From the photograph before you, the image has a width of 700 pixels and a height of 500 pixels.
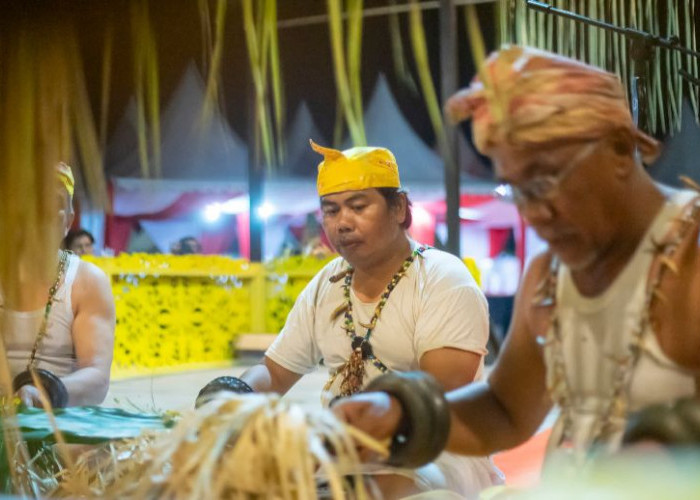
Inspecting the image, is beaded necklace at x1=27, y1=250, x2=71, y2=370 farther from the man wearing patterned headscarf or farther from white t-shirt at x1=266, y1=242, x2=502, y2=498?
the man wearing patterned headscarf

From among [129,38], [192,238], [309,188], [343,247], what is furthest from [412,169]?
[129,38]

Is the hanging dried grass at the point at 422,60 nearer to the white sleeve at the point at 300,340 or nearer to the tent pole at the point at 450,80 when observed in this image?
the tent pole at the point at 450,80

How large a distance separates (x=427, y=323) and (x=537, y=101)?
Answer: 89 centimetres

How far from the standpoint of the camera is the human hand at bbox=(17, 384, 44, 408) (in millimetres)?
1527

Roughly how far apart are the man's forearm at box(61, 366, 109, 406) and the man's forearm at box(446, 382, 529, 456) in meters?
0.85

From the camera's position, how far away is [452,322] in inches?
70.9

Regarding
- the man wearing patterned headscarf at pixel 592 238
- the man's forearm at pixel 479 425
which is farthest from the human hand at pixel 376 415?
the man's forearm at pixel 479 425

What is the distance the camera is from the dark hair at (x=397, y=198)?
1953 mm

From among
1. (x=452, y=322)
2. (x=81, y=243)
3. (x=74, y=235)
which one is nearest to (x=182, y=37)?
(x=452, y=322)

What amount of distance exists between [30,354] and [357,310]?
71 centimetres

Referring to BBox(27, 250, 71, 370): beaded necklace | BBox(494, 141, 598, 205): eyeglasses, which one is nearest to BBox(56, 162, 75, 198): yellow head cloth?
BBox(27, 250, 71, 370): beaded necklace

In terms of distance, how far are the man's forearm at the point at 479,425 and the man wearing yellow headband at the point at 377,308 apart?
1.28 ft

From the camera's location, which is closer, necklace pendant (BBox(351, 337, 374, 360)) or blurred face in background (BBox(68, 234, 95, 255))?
necklace pendant (BBox(351, 337, 374, 360))

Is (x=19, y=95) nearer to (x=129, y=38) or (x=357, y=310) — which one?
(x=129, y=38)
